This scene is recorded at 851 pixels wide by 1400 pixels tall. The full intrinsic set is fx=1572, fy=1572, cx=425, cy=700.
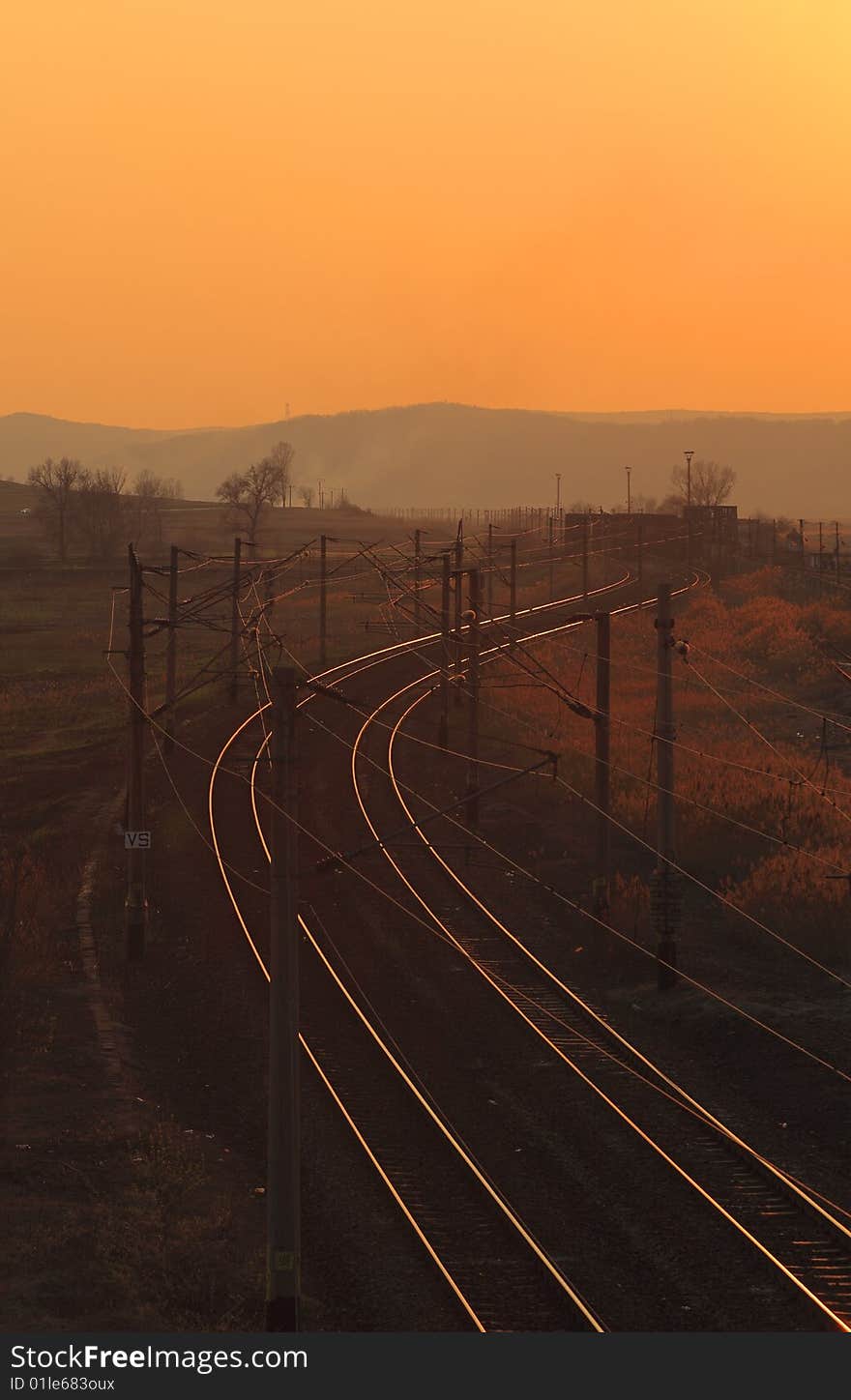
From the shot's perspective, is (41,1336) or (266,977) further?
(266,977)

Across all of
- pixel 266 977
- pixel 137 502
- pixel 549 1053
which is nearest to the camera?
pixel 549 1053

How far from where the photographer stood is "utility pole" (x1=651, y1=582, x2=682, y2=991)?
82.9ft

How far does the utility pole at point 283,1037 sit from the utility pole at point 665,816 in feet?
39.8

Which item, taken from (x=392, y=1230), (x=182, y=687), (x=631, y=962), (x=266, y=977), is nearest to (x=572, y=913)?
(x=631, y=962)

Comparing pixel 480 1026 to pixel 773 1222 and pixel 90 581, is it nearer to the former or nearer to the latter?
pixel 773 1222

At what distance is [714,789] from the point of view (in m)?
38.4

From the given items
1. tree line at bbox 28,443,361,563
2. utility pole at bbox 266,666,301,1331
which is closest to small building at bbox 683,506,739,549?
tree line at bbox 28,443,361,563

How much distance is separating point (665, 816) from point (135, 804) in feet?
33.3

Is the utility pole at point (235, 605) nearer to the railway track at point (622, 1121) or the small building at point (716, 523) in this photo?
the railway track at point (622, 1121)

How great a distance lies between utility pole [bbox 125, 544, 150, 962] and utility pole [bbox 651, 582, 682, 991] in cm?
924

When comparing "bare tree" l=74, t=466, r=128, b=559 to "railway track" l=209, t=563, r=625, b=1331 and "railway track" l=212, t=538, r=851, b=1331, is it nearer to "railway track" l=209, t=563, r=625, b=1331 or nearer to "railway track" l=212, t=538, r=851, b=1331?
"railway track" l=212, t=538, r=851, b=1331

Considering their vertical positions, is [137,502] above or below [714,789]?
above

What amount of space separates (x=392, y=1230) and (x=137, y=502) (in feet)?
539

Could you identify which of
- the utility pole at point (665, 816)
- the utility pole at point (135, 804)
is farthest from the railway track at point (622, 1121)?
the utility pole at point (135, 804)
